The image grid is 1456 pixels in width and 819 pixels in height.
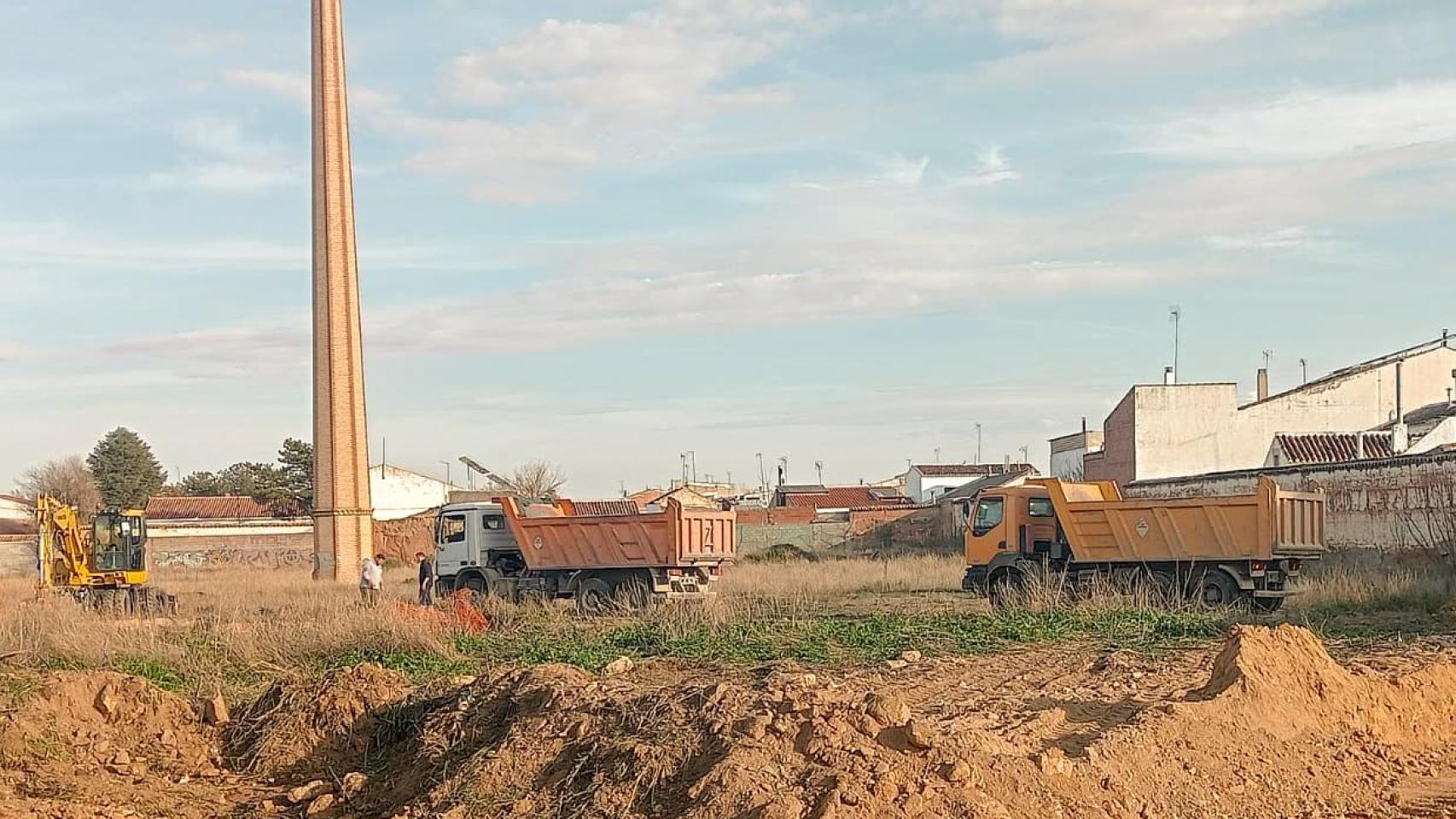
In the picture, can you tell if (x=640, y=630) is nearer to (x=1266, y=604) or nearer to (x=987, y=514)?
(x=987, y=514)

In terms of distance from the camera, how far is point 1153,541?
22.5m

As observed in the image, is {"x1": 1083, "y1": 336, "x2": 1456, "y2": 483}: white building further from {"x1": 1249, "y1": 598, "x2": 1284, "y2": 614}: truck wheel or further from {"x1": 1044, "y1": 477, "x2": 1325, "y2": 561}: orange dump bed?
{"x1": 1249, "y1": 598, "x2": 1284, "y2": 614}: truck wheel

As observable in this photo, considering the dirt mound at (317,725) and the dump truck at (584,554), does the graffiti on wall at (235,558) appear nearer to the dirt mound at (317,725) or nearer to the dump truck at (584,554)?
the dump truck at (584,554)

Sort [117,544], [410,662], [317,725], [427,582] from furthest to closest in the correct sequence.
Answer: [117,544] < [427,582] < [410,662] < [317,725]

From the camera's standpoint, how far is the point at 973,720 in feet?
35.1

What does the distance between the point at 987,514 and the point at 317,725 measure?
14.5 meters

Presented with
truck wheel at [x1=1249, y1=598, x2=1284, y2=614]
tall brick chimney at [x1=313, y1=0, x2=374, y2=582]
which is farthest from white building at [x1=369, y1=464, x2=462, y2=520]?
truck wheel at [x1=1249, y1=598, x2=1284, y2=614]

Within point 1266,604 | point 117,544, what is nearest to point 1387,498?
point 1266,604

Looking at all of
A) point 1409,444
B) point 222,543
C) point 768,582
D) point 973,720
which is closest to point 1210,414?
point 1409,444

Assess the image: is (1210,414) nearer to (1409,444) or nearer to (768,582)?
(1409,444)

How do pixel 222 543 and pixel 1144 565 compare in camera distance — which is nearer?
pixel 1144 565

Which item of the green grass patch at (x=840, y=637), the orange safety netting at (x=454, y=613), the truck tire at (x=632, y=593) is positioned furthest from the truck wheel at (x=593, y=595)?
the green grass patch at (x=840, y=637)

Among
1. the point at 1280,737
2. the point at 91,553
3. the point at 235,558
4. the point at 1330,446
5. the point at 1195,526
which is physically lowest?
the point at 235,558

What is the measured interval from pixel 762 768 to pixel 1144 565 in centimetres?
1562
